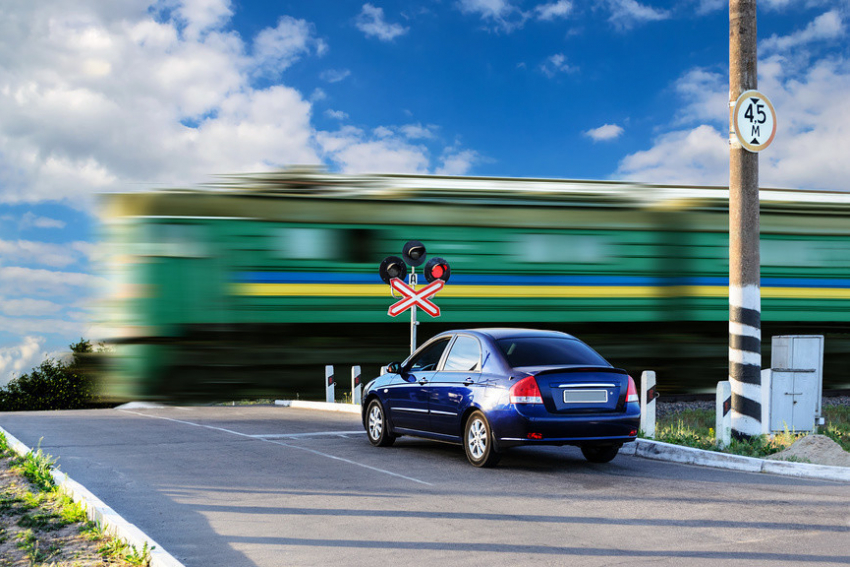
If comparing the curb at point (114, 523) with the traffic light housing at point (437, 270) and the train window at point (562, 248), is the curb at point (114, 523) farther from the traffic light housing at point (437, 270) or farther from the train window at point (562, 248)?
the train window at point (562, 248)

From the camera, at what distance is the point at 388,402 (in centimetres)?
1145

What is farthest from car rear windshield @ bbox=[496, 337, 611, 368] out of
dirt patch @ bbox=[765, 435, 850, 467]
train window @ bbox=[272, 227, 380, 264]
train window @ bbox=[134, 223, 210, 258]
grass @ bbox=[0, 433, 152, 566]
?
train window @ bbox=[134, 223, 210, 258]

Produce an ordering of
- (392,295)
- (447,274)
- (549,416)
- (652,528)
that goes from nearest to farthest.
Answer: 1. (652,528)
2. (549,416)
3. (447,274)
4. (392,295)

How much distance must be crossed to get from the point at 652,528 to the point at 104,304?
1219 cm

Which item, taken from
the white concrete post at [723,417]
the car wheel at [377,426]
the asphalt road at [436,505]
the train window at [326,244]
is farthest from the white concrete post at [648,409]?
the train window at [326,244]

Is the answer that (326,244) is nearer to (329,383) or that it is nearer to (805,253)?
(329,383)

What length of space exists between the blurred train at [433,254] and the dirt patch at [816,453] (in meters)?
7.60

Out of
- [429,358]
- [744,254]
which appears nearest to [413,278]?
[429,358]

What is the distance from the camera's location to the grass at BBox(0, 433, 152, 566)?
5.71 metres

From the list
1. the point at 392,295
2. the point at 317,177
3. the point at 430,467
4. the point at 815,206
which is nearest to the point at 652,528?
the point at 430,467

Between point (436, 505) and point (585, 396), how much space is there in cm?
259

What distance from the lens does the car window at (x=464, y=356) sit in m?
10.2

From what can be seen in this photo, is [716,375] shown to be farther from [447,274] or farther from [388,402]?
[388,402]

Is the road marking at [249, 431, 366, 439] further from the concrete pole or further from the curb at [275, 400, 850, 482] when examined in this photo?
the concrete pole
